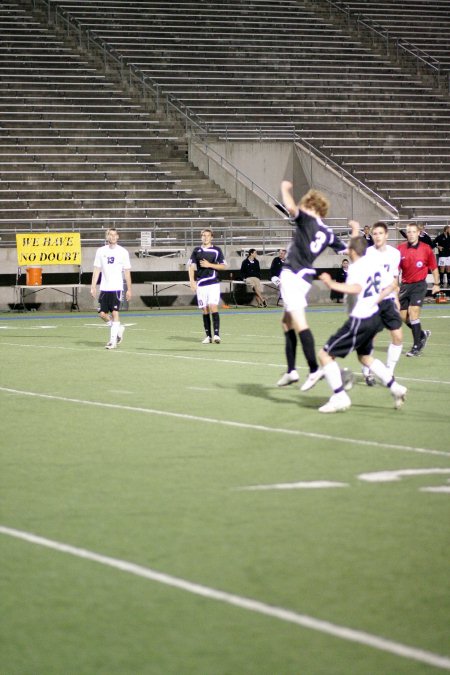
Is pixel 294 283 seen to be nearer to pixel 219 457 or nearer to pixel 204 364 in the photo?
pixel 219 457

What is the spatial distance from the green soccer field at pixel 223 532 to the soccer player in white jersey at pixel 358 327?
0.30 meters

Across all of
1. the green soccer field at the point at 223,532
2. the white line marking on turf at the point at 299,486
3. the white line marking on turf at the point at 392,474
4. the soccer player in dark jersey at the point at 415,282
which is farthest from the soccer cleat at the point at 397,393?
the soccer player in dark jersey at the point at 415,282

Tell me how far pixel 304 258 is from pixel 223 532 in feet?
20.4

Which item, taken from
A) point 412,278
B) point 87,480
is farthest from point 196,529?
point 412,278

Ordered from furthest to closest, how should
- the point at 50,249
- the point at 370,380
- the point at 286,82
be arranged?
1. the point at 286,82
2. the point at 50,249
3. the point at 370,380

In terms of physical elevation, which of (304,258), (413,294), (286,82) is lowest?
(413,294)

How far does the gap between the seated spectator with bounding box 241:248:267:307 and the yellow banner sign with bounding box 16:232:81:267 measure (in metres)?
4.79

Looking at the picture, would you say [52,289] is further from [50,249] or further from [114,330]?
[114,330]

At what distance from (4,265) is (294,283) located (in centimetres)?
2132

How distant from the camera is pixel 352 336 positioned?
11.1 metres

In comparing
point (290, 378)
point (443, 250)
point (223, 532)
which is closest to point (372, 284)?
point (290, 378)

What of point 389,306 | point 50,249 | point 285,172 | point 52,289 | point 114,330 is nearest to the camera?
point 389,306

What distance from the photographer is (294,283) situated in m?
12.4

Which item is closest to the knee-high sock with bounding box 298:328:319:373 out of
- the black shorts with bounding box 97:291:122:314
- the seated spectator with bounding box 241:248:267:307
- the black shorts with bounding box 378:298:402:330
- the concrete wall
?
the black shorts with bounding box 378:298:402:330
